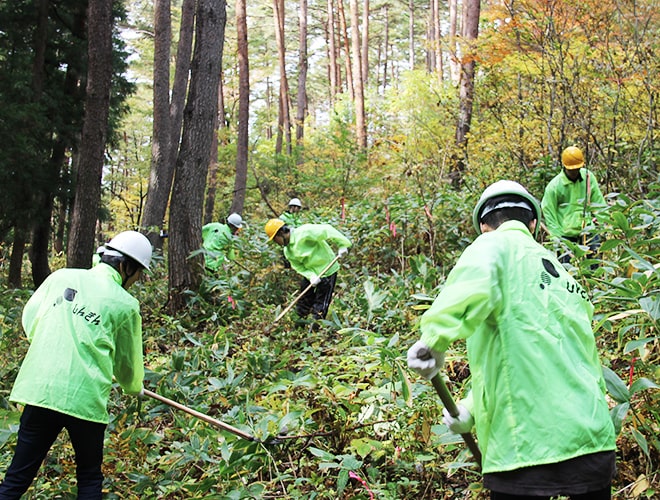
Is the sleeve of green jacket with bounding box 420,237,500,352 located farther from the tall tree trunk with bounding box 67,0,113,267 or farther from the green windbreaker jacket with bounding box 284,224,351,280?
the tall tree trunk with bounding box 67,0,113,267

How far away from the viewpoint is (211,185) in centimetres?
1875

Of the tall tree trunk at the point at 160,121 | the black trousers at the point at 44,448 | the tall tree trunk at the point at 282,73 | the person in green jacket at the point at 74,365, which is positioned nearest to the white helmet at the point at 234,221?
the tall tree trunk at the point at 160,121

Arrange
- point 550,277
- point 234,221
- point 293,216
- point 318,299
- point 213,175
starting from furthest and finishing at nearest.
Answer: point 213,175 → point 293,216 → point 234,221 → point 318,299 → point 550,277

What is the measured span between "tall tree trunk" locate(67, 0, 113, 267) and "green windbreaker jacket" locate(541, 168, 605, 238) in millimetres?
5499

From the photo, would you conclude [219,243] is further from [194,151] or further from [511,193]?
[511,193]

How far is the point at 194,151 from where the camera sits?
7.96m

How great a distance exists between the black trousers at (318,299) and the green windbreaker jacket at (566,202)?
284cm

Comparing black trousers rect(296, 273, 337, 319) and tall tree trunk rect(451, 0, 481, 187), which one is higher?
tall tree trunk rect(451, 0, 481, 187)

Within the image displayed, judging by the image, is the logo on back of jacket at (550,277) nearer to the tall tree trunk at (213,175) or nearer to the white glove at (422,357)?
the white glove at (422,357)

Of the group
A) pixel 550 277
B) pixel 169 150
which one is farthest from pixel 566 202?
pixel 169 150

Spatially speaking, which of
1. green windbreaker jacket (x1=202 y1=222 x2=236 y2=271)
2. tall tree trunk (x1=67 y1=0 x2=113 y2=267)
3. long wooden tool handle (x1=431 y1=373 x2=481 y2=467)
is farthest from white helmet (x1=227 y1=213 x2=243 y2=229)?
long wooden tool handle (x1=431 y1=373 x2=481 y2=467)

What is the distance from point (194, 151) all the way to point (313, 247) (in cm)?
222

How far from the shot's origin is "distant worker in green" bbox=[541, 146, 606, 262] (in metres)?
6.02

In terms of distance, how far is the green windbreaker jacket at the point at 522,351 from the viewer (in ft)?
6.31
